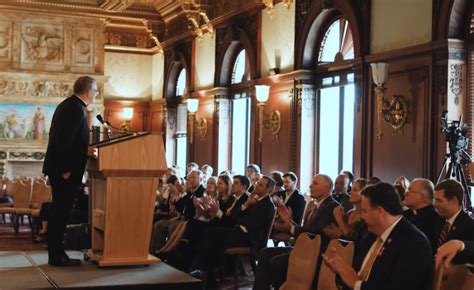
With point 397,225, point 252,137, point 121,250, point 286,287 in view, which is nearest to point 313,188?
point 286,287

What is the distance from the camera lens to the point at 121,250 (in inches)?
210

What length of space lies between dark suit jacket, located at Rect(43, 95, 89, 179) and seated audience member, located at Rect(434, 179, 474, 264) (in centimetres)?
247

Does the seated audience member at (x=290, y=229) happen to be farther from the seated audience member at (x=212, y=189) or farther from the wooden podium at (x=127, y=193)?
the seated audience member at (x=212, y=189)

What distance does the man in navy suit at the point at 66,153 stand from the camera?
513 cm

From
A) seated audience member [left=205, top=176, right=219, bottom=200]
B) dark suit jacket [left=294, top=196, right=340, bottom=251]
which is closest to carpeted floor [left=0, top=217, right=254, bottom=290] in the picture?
seated audience member [left=205, top=176, right=219, bottom=200]

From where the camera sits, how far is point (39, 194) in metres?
13.1

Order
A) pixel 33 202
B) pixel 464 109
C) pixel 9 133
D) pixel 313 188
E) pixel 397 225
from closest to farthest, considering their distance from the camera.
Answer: pixel 397 225
pixel 313 188
pixel 464 109
pixel 33 202
pixel 9 133

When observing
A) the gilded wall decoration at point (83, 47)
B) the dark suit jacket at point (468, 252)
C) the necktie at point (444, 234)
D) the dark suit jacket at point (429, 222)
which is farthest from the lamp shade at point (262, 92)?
the dark suit jacket at point (468, 252)

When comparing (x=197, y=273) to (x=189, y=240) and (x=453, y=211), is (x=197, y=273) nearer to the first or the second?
(x=189, y=240)

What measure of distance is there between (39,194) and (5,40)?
590 cm

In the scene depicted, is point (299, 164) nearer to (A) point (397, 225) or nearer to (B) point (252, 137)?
(B) point (252, 137)

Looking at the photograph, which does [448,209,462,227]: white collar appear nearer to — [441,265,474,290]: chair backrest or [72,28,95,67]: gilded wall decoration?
[441,265,474,290]: chair backrest

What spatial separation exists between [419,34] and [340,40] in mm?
2431

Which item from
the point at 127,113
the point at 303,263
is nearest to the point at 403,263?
the point at 303,263
